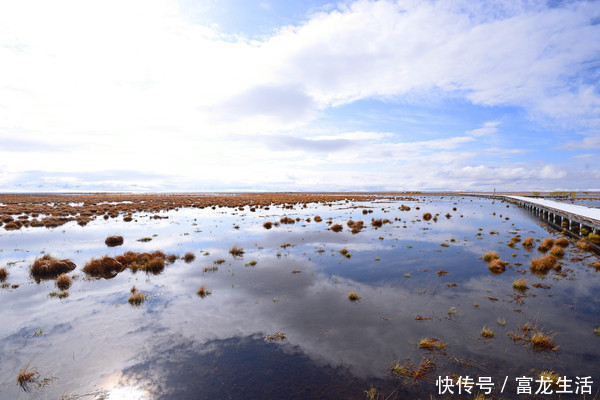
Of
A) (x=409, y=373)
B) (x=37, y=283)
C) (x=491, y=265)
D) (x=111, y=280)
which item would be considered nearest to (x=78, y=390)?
(x=409, y=373)

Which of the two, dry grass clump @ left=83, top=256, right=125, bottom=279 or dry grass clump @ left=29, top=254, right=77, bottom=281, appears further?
dry grass clump @ left=83, top=256, right=125, bottom=279

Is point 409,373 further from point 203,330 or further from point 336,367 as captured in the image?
point 203,330

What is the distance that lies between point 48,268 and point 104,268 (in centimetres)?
291

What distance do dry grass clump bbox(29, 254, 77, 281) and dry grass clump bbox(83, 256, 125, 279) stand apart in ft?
4.22

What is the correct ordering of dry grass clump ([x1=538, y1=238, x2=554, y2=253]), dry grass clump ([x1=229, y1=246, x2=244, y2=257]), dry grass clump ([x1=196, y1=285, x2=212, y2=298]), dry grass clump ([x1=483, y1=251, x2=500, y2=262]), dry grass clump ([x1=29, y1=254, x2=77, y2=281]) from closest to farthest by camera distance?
dry grass clump ([x1=196, y1=285, x2=212, y2=298]) → dry grass clump ([x1=29, y1=254, x2=77, y2=281]) → dry grass clump ([x1=483, y1=251, x2=500, y2=262]) → dry grass clump ([x1=229, y1=246, x2=244, y2=257]) → dry grass clump ([x1=538, y1=238, x2=554, y2=253])

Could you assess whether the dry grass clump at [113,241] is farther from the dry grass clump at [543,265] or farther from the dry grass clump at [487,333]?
the dry grass clump at [543,265]

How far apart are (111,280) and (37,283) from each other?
3.52 meters

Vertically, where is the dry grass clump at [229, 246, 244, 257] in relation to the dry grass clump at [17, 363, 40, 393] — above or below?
above

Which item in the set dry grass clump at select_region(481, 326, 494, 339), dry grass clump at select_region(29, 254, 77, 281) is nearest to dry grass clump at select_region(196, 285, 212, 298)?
dry grass clump at select_region(29, 254, 77, 281)

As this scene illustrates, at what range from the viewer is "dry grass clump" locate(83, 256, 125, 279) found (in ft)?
52.8

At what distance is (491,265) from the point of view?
53.4ft

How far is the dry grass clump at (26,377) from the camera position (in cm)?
692

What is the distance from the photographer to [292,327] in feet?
31.9

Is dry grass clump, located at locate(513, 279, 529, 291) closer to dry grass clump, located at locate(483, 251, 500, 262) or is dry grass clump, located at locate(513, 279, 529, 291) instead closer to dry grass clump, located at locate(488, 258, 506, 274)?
dry grass clump, located at locate(488, 258, 506, 274)
